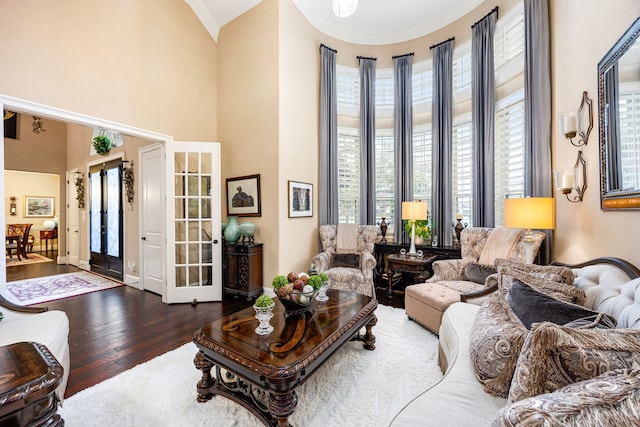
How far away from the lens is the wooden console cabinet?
3957 mm

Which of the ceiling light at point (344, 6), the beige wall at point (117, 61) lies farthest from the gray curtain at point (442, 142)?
the beige wall at point (117, 61)

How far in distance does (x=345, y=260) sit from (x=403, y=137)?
235 cm

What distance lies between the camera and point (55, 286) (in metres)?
4.74

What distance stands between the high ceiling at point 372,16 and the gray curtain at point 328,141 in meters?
0.49

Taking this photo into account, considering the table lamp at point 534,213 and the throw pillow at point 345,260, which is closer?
the table lamp at point 534,213

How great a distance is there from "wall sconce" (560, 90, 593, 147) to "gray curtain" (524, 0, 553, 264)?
636 millimetres

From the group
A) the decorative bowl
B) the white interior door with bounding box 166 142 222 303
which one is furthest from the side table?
the white interior door with bounding box 166 142 222 303

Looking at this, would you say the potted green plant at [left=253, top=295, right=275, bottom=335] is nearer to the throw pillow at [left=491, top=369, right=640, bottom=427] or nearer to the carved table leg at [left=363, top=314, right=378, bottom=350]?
the carved table leg at [left=363, top=314, right=378, bottom=350]

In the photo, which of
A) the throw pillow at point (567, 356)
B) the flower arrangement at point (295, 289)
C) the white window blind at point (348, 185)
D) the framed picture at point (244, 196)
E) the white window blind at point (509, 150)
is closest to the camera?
the throw pillow at point (567, 356)

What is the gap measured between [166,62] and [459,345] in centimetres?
502

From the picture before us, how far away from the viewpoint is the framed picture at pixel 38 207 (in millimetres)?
8711

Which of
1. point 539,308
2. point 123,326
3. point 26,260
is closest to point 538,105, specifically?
point 539,308

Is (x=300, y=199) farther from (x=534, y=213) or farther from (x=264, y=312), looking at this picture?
(x=534, y=213)

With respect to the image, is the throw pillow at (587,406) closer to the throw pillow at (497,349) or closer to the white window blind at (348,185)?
the throw pillow at (497,349)
